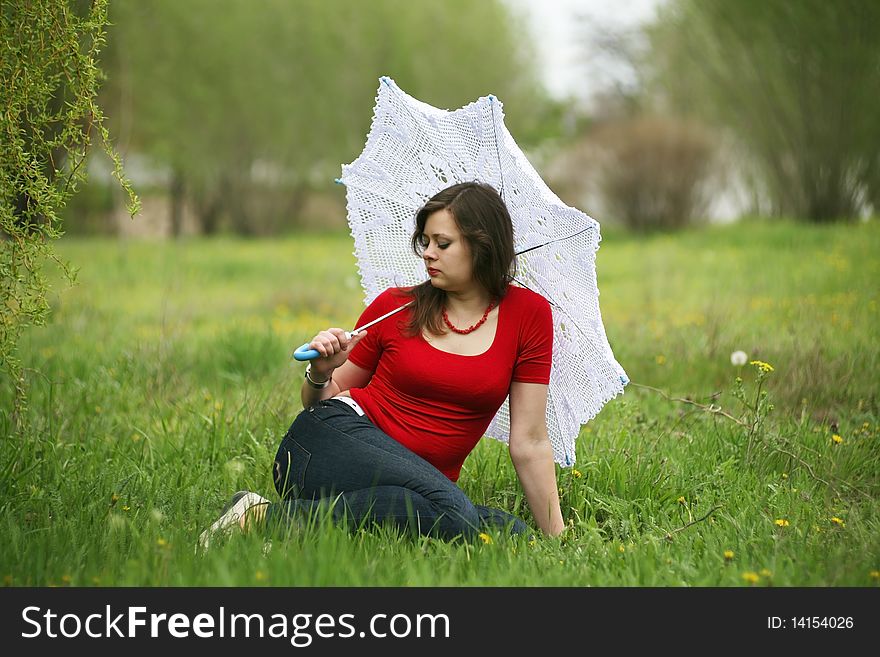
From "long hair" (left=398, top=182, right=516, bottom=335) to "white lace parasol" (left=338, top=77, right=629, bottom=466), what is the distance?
0.40ft

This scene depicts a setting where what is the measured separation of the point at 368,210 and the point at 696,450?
67.4 inches

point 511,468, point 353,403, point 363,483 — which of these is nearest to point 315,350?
point 353,403

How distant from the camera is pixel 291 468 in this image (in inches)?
130

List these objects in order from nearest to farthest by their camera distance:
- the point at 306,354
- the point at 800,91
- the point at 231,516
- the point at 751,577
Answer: the point at 751,577 → the point at 306,354 → the point at 231,516 → the point at 800,91

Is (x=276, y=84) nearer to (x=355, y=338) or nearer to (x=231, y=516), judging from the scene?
(x=355, y=338)

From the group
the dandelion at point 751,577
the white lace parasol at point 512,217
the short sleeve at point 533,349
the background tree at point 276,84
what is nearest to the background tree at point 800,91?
the background tree at point 276,84

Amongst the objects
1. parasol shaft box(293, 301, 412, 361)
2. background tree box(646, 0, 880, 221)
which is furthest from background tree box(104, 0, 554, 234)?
parasol shaft box(293, 301, 412, 361)

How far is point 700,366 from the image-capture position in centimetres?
570

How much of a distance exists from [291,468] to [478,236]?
39.5 inches
